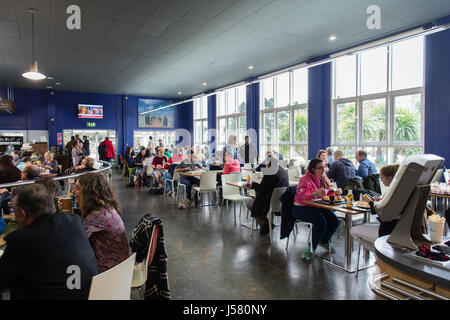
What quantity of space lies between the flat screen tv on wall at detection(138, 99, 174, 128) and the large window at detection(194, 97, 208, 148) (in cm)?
173

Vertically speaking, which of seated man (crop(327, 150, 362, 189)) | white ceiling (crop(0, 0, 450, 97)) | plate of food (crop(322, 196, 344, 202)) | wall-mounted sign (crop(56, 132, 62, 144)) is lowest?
plate of food (crop(322, 196, 344, 202))

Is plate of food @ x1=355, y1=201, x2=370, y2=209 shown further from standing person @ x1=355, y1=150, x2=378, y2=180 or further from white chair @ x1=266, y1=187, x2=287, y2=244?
standing person @ x1=355, y1=150, x2=378, y2=180

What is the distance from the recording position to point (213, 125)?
15359 mm

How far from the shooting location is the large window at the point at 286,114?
1011 cm

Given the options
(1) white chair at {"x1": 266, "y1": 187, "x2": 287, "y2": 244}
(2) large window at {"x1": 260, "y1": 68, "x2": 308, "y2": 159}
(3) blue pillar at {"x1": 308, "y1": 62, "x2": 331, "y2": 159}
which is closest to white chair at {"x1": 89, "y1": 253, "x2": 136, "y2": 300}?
(1) white chair at {"x1": 266, "y1": 187, "x2": 287, "y2": 244}

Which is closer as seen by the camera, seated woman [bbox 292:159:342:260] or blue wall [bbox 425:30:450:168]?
seated woman [bbox 292:159:342:260]

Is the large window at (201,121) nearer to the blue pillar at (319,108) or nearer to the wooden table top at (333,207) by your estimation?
the blue pillar at (319,108)

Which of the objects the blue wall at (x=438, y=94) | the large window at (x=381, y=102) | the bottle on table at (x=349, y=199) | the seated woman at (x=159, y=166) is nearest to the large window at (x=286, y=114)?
the large window at (x=381, y=102)

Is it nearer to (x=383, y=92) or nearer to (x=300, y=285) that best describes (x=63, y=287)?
(x=300, y=285)

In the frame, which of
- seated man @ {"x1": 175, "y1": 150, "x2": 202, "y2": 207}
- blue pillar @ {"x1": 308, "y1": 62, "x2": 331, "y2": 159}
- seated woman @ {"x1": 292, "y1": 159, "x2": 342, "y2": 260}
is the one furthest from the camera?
blue pillar @ {"x1": 308, "y1": 62, "x2": 331, "y2": 159}

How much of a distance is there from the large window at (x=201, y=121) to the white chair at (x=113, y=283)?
48.1ft

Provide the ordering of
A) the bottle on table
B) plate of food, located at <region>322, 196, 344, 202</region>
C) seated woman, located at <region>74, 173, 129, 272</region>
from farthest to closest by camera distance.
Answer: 1. plate of food, located at <region>322, 196, 344, 202</region>
2. the bottle on table
3. seated woman, located at <region>74, 173, 129, 272</region>

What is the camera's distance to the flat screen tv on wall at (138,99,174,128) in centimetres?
1711

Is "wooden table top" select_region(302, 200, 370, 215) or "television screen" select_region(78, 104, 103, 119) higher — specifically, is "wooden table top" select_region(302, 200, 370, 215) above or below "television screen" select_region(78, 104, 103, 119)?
below
